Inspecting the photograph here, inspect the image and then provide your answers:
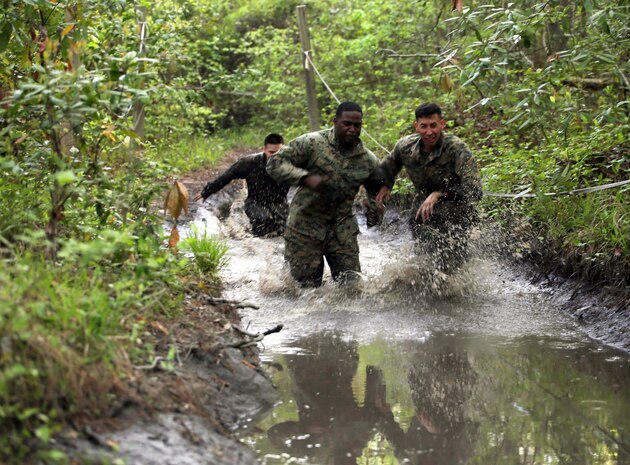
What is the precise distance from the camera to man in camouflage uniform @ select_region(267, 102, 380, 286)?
7.70m

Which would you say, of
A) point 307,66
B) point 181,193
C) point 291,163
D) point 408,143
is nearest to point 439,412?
point 181,193

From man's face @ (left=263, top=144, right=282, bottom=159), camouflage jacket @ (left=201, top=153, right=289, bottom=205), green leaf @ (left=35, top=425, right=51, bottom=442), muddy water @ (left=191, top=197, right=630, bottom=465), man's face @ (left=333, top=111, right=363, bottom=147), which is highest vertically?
man's face @ (left=333, top=111, right=363, bottom=147)

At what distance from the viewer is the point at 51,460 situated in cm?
320

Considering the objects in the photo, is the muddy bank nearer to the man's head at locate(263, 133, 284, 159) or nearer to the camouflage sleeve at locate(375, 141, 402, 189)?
the camouflage sleeve at locate(375, 141, 402, 189)

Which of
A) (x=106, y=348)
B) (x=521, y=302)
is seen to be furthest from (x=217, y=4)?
(x=106, y=348)

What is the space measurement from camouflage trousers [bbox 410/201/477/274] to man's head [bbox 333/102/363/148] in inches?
51.0

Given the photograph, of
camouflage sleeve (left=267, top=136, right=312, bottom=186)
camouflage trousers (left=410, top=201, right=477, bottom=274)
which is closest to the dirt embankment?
camouflage sleeve (left=267, top=136, right=312, bottom=186)

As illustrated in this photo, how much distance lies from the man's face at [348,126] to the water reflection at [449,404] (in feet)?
6.16

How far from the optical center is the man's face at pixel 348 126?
25.1 ft

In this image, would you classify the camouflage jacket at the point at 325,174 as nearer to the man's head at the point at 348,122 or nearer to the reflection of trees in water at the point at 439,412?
the man's head at the point at 348,122

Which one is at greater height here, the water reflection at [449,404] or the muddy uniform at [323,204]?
the muddy uniform at [323,204]

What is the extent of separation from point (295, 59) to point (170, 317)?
725 inches

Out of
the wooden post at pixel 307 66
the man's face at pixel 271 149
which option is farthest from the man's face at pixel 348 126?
the wooden post at pixel 307 66

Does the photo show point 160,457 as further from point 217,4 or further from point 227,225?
point 217,4
